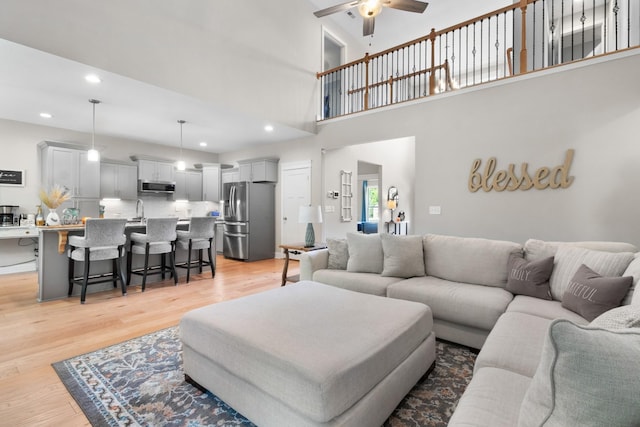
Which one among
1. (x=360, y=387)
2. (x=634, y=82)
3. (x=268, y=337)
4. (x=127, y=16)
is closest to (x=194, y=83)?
(x=127, y=16)

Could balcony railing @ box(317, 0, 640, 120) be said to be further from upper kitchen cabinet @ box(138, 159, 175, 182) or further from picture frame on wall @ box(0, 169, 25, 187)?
picture frame on wall @ box(0, 169, 25, 187)

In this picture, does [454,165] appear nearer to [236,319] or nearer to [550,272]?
[550,272]

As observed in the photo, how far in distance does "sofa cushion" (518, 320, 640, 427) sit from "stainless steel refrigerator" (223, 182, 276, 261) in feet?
20.6

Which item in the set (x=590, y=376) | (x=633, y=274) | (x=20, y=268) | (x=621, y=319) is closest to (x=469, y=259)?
(x=633, y=274)

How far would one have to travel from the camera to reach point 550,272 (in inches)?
97.8

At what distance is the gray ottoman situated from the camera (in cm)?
132

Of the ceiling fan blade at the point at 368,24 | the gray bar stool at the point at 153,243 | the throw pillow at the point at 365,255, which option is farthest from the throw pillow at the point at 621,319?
the gray bar stool at the point at 153,243

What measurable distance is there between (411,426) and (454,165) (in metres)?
3.93

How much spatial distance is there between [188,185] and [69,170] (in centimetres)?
245

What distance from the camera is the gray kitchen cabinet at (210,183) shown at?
312 inches

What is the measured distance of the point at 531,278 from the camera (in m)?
2.50

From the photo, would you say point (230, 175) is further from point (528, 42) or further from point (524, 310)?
point (524, 310)

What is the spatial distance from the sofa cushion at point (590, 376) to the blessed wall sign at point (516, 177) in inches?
155

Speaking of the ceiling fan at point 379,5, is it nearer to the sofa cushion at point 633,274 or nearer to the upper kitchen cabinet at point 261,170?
the sofa cushion at point 633,274
